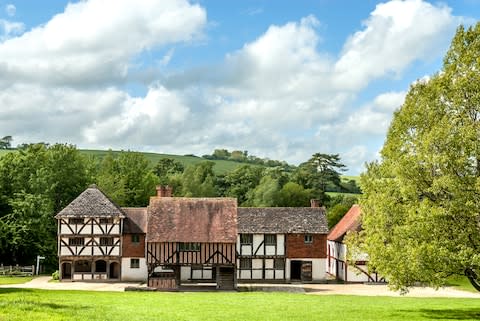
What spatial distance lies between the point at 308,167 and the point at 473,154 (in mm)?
88125

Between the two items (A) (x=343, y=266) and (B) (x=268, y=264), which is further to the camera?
(A) (x=343, y=266)

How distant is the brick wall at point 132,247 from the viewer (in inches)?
2120

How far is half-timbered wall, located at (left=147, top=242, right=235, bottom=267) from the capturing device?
157 ft

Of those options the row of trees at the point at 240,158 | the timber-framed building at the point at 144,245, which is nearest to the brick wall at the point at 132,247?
the timber-framed building at the point at 144,245

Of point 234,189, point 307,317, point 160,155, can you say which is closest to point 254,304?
point 307,317

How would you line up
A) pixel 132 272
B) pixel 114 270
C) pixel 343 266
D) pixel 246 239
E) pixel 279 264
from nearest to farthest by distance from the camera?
pixel 132 272 < pixel 246 239 < pixel 279 264 < pixel 343 266 < pixel 114 270

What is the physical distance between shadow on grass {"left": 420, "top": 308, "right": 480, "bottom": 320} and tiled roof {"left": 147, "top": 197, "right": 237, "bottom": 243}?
68.5ft

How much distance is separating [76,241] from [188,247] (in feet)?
36.8

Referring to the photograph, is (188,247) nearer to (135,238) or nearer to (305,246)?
(135,238)

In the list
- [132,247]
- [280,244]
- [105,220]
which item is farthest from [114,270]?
[280,244]

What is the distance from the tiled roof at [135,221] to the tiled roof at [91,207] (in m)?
1.34

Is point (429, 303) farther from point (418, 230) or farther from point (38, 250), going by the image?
point (38, 250)

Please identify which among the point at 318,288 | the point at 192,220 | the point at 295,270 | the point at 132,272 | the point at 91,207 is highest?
the point at 91,207

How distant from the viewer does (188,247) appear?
4841cm
